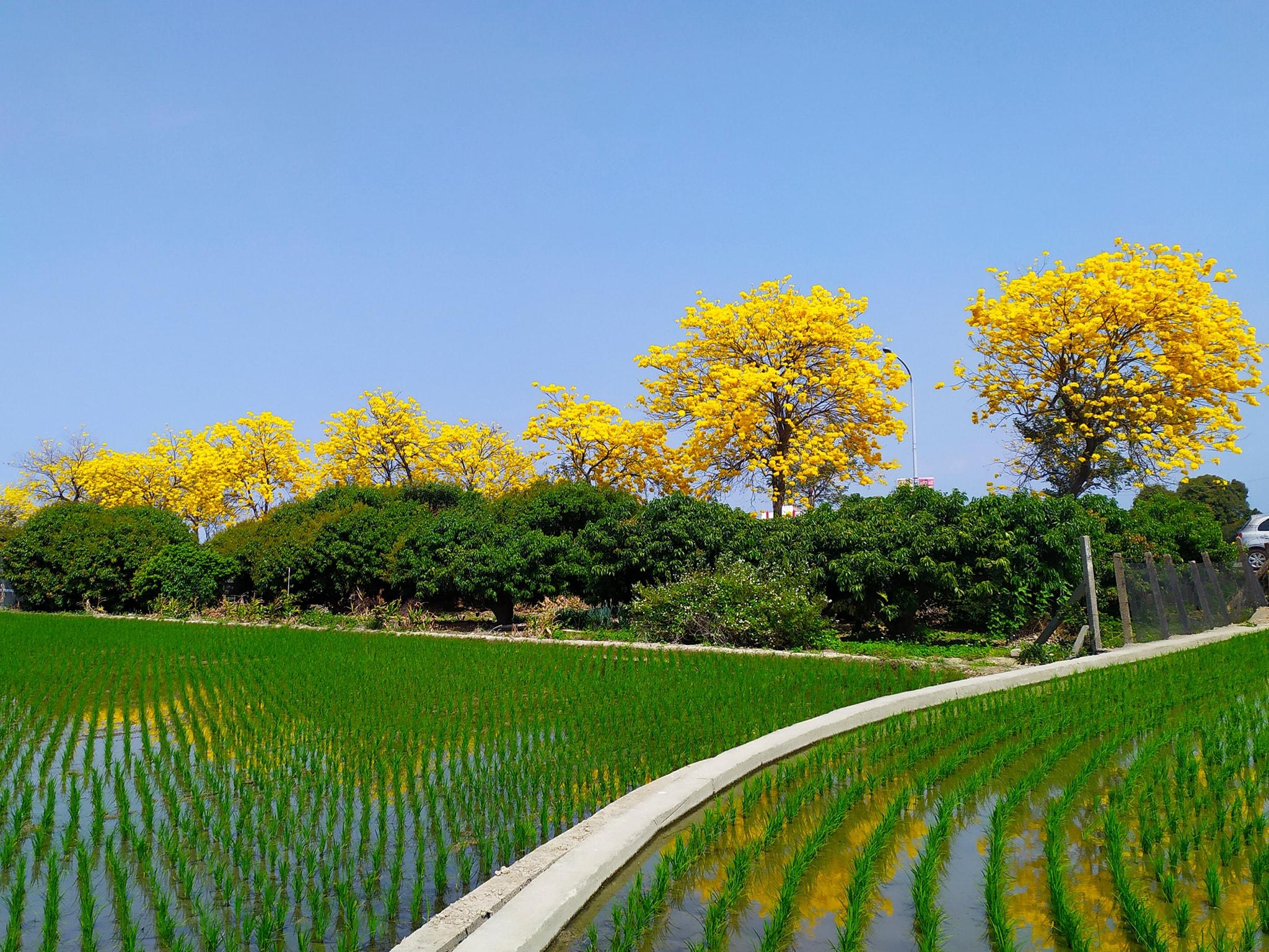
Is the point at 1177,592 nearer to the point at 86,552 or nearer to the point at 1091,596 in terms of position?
the point at 1091,596

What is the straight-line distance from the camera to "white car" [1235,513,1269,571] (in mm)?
39812

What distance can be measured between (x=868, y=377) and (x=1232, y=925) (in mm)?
28078

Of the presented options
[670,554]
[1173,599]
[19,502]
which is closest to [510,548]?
[670,554]

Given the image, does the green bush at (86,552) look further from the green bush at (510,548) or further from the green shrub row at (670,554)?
the green bush at (510,548)

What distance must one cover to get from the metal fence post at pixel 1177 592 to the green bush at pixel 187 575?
82.9 feet

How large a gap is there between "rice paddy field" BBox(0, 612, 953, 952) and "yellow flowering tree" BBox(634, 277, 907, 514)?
15.6m

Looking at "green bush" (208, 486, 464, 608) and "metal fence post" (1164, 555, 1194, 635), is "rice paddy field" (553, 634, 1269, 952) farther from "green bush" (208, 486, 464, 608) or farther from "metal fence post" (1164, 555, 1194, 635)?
"green bush" (208, 486, 464, 608)

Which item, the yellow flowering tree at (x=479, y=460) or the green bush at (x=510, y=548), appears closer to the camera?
the green bush at (x=510, y=548)

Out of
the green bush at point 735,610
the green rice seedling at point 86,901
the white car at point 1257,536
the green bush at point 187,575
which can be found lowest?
the green rice seedling at point 86,901

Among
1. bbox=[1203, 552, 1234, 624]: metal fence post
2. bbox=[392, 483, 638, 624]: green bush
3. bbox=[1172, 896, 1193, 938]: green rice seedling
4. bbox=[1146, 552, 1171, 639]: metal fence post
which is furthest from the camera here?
bbox=[392, 483, 638, 624]: green bush

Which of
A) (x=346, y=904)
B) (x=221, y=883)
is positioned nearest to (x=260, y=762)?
(x=221, y=883)

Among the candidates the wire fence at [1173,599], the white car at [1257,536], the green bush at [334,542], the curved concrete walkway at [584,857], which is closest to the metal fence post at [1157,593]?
the wire fence at [1173,599]

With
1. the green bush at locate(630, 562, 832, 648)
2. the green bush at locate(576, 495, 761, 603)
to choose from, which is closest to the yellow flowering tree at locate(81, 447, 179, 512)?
the green bush at locate(576, 495, 761, 603)

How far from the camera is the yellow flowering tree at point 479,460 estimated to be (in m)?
48.4
